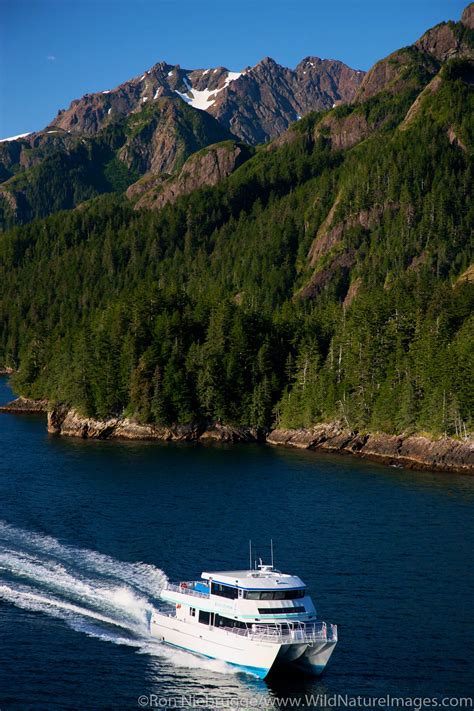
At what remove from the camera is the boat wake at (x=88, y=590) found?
60031 millimetres

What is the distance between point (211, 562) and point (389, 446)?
6039 centimetres

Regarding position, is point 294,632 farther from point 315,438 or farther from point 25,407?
point 25,407

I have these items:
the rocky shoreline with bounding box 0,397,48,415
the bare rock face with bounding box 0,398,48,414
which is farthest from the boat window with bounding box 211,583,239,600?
the bare rock face with bounding box 0,398,48,414

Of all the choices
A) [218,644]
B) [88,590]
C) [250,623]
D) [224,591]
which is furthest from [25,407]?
[250,623]

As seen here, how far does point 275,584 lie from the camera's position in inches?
2237

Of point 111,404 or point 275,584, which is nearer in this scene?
point 275,584

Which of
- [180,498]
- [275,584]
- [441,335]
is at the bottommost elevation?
[180,498]

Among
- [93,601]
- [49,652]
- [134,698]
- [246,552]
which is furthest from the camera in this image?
[246,552]

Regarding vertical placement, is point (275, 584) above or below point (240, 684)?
above

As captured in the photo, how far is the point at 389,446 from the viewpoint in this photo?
12900 cm

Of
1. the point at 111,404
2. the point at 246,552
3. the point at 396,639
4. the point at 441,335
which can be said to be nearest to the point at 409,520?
the point at 246,552

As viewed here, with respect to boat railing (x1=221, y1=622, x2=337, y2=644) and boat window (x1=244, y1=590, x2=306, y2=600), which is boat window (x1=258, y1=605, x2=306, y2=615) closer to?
boat window (x1=244, y1=590, x2=306, y2=600)

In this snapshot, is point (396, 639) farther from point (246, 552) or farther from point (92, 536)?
point (92, 536)

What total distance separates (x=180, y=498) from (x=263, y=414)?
50.8 metres
